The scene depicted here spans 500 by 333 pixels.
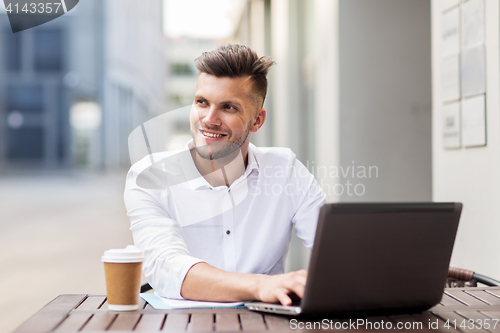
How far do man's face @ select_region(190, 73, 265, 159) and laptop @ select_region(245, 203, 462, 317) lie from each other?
788 millimetres

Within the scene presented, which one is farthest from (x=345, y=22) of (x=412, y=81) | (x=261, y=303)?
(x=261, y=303)

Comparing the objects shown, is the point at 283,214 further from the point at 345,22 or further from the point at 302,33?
the point at 302,33

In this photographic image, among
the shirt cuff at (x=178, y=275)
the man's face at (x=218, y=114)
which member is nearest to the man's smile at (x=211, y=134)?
the man's face at (x=218, y=114)

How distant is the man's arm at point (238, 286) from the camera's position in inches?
39.9

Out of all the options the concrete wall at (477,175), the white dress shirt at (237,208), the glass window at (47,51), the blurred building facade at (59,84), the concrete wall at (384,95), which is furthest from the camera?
the glass window at (47,51)

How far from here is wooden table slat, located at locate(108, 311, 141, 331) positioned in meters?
0.93

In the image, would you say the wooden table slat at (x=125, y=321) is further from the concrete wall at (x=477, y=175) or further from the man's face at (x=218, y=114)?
the concrete wall at (x=477, y=175)

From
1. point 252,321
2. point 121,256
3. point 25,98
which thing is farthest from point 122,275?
point 25,98

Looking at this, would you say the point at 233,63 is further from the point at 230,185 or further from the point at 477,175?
the point at 477,175

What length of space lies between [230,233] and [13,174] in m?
24.3

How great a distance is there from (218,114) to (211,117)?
3 centimetres

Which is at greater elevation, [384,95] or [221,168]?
[384,95]

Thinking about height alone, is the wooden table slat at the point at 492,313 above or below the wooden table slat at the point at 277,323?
below

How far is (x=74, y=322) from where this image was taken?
0.98 meters
